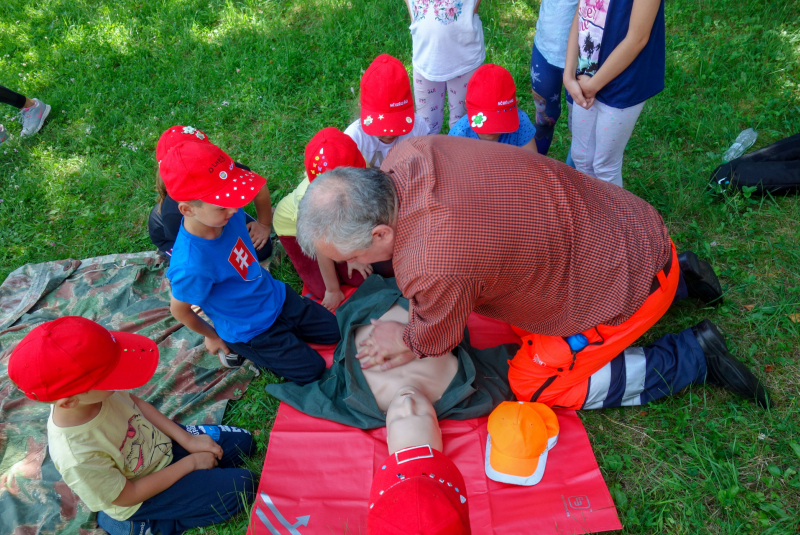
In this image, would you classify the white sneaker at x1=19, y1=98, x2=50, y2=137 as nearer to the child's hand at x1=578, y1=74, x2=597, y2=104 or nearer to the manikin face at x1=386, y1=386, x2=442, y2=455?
the manikin face at x1=386, y1=386, x2=442, y2=455

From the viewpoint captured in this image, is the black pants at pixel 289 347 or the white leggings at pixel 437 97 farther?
the white leggings at pixel 437 97

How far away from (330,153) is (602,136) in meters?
1.77

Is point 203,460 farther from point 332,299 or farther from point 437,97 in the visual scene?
point 437,97

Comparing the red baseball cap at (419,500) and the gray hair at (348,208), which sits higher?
the gray hair at (348,208)

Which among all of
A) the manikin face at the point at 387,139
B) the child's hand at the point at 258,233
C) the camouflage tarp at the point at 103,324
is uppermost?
the manikin face at the point at 387,139

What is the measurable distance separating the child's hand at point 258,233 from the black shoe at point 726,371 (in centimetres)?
289

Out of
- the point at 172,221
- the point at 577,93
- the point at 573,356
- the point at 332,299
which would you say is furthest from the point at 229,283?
the point at 577,93

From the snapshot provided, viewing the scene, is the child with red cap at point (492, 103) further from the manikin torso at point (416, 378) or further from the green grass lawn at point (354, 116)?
the manikin torso at point (416, 378)

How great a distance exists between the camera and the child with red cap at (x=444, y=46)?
3451mm

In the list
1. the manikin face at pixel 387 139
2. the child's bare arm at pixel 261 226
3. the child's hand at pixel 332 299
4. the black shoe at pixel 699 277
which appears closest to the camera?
the black shoe at pixel 699 277

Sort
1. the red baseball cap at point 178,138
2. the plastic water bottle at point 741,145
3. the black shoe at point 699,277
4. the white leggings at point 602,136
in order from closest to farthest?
the red baseball cap at point 178,138 < the black shoe at point 699,277 < the white leggings at point 602,136 < the plastic water bottle at point 741,145

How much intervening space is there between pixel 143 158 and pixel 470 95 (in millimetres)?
3265

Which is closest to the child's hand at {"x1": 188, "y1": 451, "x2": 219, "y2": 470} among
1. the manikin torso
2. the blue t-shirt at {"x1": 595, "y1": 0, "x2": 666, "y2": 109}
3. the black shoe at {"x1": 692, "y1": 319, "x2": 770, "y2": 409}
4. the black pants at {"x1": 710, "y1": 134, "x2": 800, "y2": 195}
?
the manikin torso

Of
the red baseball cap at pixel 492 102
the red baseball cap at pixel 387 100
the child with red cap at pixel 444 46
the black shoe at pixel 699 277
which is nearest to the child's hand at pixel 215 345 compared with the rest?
the red baseball cap at pixel 387 100
